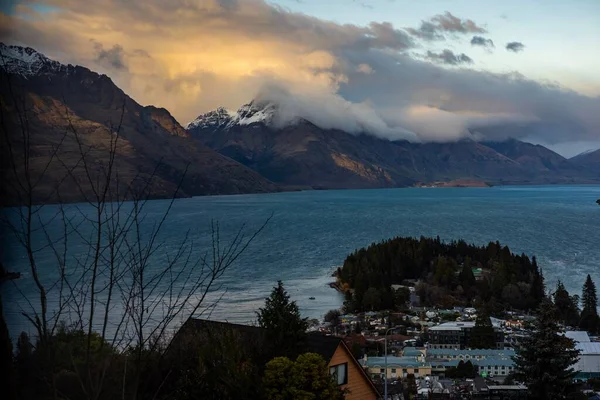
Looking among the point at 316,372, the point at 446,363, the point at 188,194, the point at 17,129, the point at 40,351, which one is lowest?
the point at 446,363

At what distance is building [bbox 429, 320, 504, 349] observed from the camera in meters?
25.0

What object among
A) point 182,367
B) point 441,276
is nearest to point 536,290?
point 441,276

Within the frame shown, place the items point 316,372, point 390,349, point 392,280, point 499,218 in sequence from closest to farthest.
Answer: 1. point 316,372
2. point 390,349
3. point 392,280
4. point 499,218

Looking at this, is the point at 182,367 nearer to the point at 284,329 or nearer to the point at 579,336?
the point at 284,329

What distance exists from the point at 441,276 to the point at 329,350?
3113 centimetres

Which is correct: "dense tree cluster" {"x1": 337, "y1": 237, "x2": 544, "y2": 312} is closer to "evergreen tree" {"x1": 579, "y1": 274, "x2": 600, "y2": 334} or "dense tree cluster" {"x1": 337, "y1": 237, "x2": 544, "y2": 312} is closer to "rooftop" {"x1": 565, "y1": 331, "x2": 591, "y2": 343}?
"evergreen tree" {"x1": 579, "y1": 274, "x2": 600, "y2": 334}

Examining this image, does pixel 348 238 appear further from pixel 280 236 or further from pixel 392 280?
pixel 392 280

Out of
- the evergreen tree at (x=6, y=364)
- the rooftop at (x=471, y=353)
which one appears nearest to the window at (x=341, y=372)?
the evergreen tree at (x=6, y=364)

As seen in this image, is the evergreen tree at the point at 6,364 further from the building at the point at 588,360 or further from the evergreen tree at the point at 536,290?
the evergreen tree at the point at 536,290

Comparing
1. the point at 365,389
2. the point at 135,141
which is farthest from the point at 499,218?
the point at 135,141

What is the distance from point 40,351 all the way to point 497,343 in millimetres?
25000

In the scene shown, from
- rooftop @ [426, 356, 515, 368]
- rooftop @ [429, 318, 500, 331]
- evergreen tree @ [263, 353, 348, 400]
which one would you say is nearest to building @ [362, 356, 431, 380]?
rooftop @ [426, 356, 515, 368]

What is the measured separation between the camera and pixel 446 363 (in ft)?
71.5

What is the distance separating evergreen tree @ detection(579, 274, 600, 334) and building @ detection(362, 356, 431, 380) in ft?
32.8
